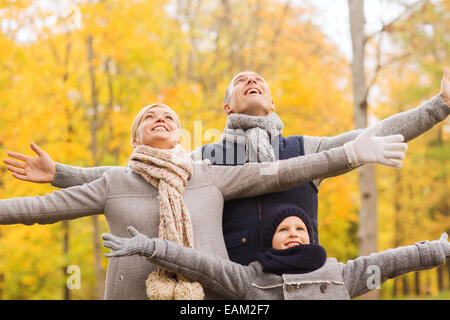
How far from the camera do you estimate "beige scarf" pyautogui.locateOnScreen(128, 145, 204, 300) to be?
8.10 feet

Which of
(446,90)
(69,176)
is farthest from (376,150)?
(69,176)

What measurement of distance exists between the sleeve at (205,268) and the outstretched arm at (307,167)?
1.59 feet

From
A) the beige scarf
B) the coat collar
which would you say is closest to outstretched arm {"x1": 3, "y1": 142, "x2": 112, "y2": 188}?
the beige scarf

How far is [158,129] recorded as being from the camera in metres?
2.98

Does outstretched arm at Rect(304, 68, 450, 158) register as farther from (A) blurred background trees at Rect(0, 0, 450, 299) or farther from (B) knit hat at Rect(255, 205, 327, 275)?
(A) blurred background trees at Rect(0, 0, 450, 299)

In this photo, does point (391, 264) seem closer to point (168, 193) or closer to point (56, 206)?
point (168, 193)

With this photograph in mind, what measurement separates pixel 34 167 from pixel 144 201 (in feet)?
2.38

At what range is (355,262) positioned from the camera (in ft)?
8.52

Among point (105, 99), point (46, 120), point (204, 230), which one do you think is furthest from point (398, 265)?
point (105, 99)

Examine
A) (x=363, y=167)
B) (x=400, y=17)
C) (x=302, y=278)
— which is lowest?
(x=302, y=278)

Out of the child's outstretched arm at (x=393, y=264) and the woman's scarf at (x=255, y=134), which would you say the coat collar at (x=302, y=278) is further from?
the woman's scarf at (x=255, y=134)

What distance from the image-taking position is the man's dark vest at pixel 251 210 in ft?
9.32

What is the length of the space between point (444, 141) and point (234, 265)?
16402 millimetres

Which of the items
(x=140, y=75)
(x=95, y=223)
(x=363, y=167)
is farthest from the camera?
(x=140, y=75)
